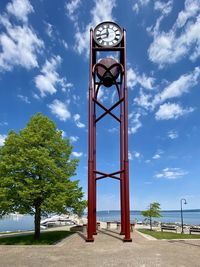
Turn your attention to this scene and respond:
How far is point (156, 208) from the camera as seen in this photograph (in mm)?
33000

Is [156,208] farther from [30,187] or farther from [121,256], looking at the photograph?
[121,256]

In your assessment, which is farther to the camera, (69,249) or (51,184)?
(51,184)

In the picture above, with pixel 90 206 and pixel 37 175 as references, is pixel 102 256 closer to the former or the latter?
pixel 90 206

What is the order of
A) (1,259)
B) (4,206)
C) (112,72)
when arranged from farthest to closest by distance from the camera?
(112,72)
(4,206)
(1,259)

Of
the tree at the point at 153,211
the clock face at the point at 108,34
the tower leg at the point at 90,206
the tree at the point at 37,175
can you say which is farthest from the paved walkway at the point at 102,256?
the tree at the point at 153,211

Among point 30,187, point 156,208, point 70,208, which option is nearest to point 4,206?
point 30,187

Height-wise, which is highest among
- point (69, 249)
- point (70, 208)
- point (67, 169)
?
point (67, 169)

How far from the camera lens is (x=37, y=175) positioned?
18.4 meters

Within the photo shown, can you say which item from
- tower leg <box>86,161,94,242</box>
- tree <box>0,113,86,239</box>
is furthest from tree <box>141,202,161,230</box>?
tower leg <box>86,161,94,242</box>

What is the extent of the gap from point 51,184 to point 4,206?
3.34 metres

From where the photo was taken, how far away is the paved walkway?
9930 millimetres

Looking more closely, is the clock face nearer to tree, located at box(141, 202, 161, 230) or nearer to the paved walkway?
the paved walkway

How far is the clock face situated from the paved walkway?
47.2ft

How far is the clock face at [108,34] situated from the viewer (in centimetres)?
1964
